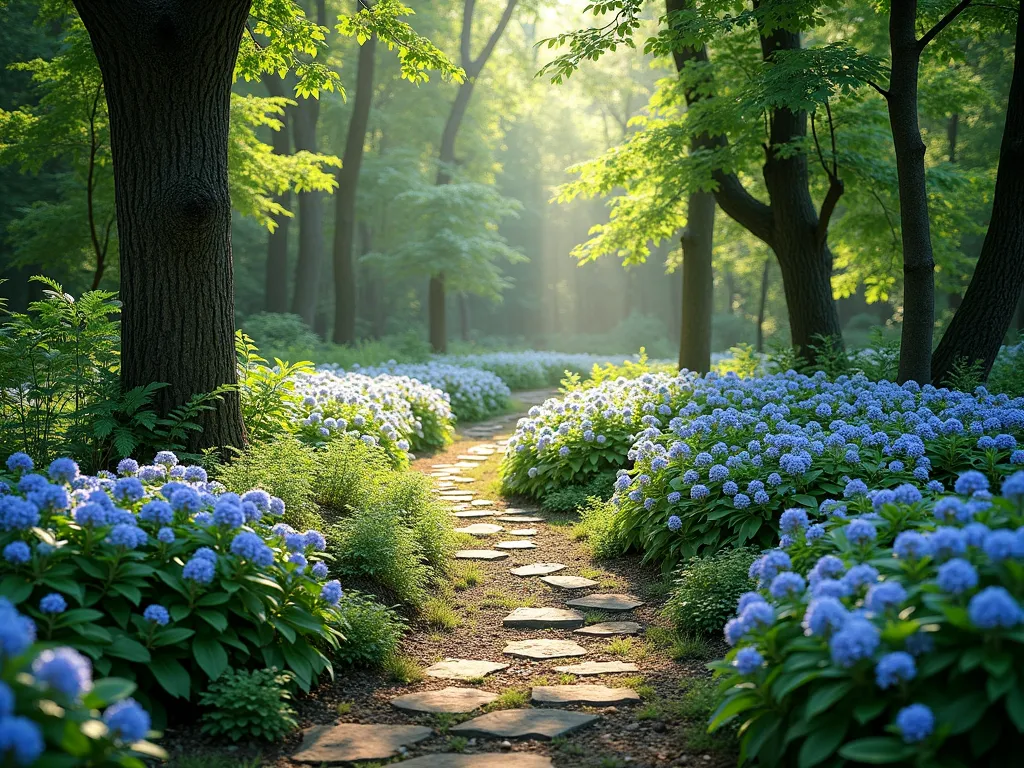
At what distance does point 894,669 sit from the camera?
221 centimetres

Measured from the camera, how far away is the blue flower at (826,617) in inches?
94.5

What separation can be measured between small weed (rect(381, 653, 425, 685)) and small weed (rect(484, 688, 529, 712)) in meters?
0.49

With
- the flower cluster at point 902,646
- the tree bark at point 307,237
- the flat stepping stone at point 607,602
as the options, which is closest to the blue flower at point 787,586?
the flower cluster at point 902,646

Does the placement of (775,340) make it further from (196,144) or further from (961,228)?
(196,144)

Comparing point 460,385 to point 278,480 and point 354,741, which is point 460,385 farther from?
point 354,741

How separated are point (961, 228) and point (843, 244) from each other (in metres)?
1.58

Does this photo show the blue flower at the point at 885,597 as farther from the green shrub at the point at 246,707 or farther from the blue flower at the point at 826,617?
the green shrub at the point at 246,707

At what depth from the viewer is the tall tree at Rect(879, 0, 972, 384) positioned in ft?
21.9

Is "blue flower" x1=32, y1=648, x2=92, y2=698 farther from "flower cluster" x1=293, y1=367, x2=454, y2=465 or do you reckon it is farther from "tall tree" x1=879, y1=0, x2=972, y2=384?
"tall tree" x1=879, y1=0, x2=972, y2=384

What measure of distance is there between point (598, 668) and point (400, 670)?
3.21 feet

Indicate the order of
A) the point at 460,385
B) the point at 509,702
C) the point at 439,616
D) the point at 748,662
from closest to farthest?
1. the point at 748,662
2. the point at 509,702
3. the point at 439,616
4. the point at 460,385


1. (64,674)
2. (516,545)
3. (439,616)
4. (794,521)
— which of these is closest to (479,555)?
(516,545)

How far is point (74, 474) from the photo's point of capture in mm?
3451

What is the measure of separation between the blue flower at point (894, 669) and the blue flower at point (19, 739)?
2.07 metres
